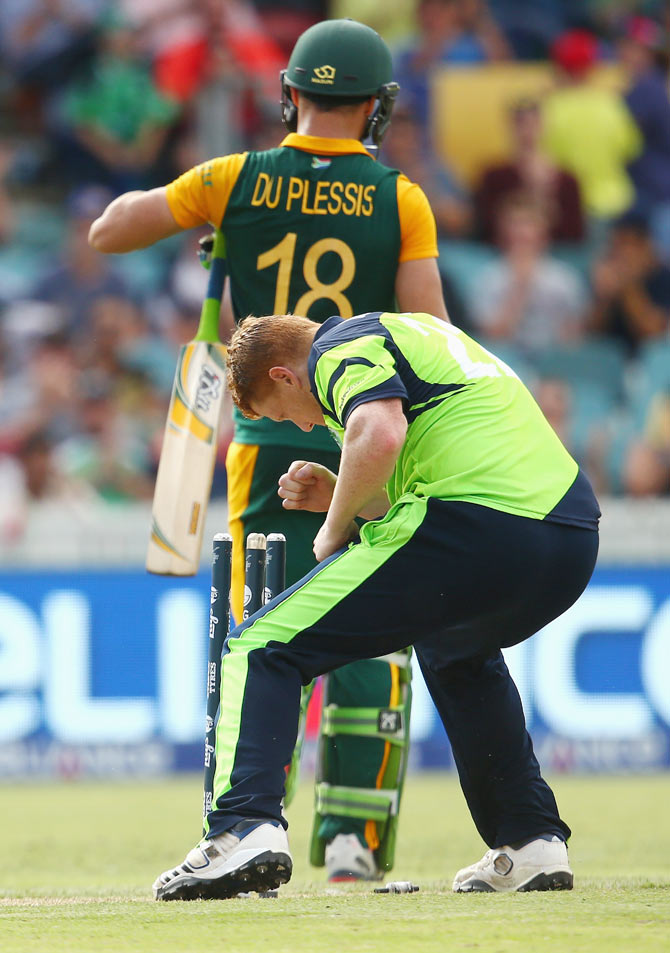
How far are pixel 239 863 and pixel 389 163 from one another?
354 inches

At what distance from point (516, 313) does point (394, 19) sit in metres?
2.89

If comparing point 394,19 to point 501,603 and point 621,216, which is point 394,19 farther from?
point 501,603

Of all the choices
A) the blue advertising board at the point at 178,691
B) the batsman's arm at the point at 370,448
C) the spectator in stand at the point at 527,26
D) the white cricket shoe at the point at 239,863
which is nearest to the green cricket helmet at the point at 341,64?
the batsman's arm at the point at 370,448

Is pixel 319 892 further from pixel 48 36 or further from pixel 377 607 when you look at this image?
pixel 48 36

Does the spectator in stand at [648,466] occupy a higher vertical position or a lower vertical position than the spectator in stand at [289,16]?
lower

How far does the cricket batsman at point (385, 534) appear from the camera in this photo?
3.48 meters

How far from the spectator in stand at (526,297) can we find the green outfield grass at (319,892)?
4.35 m

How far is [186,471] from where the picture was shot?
452 cm

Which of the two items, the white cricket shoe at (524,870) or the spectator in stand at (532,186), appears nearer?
the white cricket shoe at (524,870)

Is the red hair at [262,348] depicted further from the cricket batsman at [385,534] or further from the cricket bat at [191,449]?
the cricket bat at [191,449]

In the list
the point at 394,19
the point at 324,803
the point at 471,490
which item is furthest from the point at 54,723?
the point at 394,19

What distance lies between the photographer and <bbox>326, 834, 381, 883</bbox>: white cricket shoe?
184 inches

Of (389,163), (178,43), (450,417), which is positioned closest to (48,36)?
(178,43)

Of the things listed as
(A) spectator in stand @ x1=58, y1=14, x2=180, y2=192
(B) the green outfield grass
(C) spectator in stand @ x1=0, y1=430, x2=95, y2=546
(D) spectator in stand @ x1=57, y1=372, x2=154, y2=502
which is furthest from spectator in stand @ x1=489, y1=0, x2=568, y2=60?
(B) the green outfield grass
